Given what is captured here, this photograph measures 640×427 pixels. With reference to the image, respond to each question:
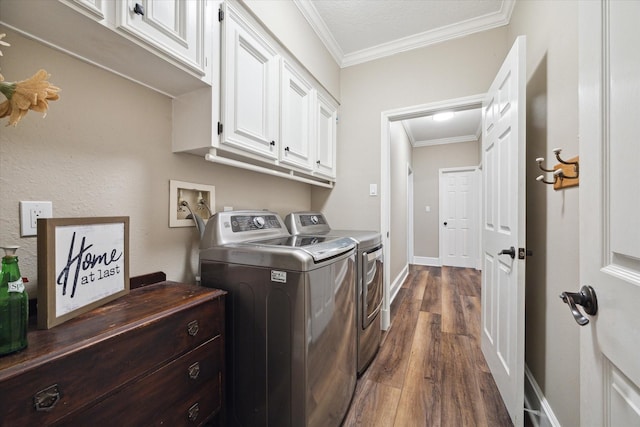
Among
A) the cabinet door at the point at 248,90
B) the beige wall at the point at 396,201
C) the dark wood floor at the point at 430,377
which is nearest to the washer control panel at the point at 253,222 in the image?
the cabinet door at the point at 248,90

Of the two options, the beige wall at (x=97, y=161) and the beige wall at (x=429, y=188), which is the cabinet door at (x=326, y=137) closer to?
the beige wall at (x=97, y=161)

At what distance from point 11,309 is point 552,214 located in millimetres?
2017

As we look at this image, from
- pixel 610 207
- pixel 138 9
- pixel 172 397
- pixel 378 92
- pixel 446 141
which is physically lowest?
pixel 172 397

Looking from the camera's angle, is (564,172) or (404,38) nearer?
(564,172)

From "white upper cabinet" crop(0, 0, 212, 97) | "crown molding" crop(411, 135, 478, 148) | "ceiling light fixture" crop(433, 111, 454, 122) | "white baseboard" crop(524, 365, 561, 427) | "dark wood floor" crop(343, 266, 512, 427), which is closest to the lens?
"white upper cabinet" crop(0, 0, 212, 97)

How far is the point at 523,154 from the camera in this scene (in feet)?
4.23

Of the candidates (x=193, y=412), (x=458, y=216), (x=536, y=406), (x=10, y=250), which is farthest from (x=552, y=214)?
(x=458, y=216)

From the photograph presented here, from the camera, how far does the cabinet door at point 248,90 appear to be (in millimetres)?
1280

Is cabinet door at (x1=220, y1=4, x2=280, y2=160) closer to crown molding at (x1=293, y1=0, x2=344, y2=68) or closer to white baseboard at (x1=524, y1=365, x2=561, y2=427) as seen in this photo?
crown molding at (x1=293, y1=0, x2=344, y2=68)

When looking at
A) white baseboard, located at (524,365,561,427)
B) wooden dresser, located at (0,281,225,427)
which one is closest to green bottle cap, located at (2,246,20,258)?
wooden dresser, located at (0,281,225,427)

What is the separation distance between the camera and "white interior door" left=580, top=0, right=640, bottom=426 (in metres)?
0.48

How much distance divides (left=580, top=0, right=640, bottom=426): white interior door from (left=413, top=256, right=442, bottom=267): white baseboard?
5.14 meters

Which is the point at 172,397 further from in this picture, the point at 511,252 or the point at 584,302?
the point at 511,252

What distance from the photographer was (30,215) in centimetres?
86
